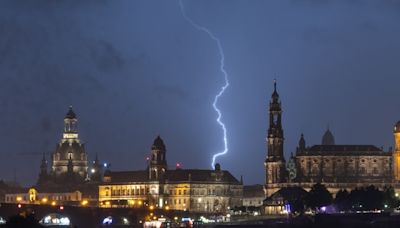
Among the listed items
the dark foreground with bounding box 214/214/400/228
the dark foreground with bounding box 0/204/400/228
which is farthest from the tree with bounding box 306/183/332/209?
the dark foreground with bounding box 214/214/400/228

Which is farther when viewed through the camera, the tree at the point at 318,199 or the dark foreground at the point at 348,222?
the tree at the point at 318,199

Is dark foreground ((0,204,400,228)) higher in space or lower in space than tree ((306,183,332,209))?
lower

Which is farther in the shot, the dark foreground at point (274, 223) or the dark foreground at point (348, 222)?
the dark foreground at point (274, 223)

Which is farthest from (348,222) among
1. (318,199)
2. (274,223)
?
(318,199)

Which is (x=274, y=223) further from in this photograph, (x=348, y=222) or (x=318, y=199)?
(x=318, y=199)

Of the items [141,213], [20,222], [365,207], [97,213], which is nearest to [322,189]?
[365,207]

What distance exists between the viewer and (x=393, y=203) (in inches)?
6885

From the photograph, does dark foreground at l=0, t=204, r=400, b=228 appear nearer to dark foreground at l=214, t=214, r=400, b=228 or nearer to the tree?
dark foreground at l=214, t=214, r=400, b=228

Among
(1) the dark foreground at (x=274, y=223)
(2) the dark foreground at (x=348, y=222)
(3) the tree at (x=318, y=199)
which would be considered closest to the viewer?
(2) the dark foreground at (x=348, y=222)

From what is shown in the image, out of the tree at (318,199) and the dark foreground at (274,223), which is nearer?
the dark foreground at (274,223)

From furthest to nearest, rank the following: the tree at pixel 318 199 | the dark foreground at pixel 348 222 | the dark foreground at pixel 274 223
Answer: the tree at pixel 318 199 < the dark foreground at pixel 274 223 < the dark foreground at pixel 348 222

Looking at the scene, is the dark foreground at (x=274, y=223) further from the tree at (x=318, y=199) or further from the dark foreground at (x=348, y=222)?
the tree at (x=318, y=199)

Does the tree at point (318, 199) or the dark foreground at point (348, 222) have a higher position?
the tree at point (318, 199)

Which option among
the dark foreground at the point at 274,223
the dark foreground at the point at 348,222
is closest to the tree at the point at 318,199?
the dark foreground at the point at 274,223
